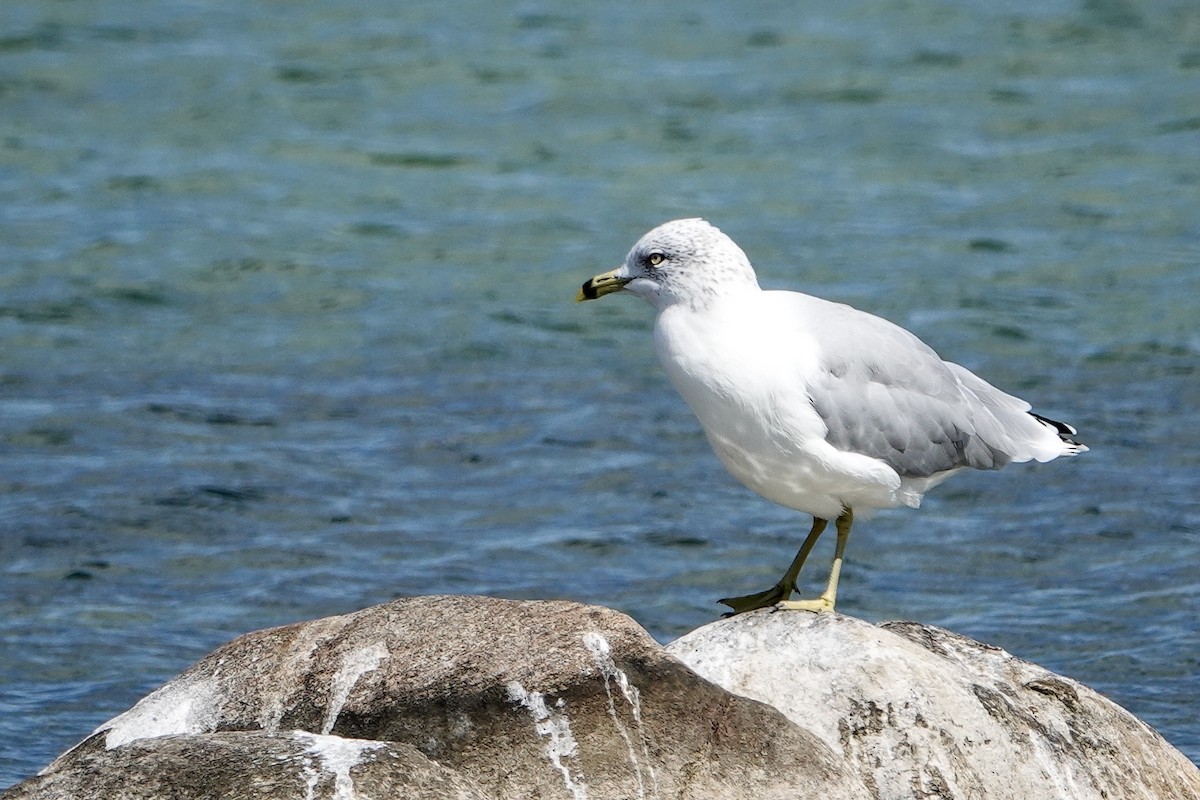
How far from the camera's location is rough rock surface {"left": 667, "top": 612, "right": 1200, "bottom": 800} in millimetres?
6156

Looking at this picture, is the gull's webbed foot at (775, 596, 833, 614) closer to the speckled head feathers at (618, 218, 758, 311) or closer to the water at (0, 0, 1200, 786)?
the speckled head feathers at (618, 218, 758, 311)

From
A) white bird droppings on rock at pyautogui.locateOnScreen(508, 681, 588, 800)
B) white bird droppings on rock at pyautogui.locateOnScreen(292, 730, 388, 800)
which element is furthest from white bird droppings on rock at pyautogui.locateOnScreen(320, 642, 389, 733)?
white bird droppings on rock at pyautogui.locateOnScreen(508, 681, 588, 800)

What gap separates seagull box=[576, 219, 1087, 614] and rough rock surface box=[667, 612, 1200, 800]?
46 centimetres

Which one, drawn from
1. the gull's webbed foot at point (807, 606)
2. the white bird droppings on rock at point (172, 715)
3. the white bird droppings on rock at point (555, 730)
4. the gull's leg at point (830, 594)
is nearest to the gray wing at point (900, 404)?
the gull's leg at point (830, 594)

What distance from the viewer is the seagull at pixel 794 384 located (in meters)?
6.65

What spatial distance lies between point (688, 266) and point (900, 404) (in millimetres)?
1038

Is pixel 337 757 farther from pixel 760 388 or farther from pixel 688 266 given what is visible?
pixel 688 266

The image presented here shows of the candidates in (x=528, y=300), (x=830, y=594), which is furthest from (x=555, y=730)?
(x=528, y=300)

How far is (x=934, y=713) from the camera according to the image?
6215 millimetres

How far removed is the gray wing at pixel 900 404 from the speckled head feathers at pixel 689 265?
1.36ft

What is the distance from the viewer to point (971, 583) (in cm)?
1004

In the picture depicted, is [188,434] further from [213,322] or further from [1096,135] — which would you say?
[1096,135]

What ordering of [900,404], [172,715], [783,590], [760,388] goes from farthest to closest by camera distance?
1. [783,590]
2. [900,404]
3. [760,388]
4. [172,715]

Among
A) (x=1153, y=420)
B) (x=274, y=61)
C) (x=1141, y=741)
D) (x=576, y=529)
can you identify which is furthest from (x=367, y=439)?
(x=274, y=61)
